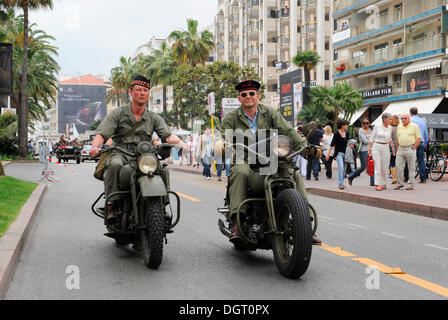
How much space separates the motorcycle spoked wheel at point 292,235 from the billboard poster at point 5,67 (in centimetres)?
1367

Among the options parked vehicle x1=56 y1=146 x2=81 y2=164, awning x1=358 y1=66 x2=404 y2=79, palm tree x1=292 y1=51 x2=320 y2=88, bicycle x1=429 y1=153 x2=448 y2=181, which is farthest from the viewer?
palm tree x1=292 y1=51 x2=320 y2=88

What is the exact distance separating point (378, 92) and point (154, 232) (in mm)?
41149

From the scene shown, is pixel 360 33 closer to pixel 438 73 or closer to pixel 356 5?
pixel 356 5

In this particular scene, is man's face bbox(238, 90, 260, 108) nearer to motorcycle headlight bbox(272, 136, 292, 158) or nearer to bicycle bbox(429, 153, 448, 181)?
motorcycle headlight bbox(272, 136, 292, 158)

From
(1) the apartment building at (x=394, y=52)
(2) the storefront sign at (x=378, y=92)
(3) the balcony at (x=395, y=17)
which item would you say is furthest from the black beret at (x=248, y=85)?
(2) the storefront sign at (x=378, y=92)

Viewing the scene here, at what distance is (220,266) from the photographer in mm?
5664

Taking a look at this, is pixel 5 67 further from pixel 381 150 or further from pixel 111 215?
pixel 111 215

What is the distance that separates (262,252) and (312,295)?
190 centimetres

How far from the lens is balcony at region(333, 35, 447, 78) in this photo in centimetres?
3888

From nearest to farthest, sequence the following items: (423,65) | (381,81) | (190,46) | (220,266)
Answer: (220,266), (423,65), (381,81), (190,46)

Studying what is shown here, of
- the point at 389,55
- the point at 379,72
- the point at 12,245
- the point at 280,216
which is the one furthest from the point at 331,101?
the point at 280,216

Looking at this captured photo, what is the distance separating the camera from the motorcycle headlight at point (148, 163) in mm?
5578

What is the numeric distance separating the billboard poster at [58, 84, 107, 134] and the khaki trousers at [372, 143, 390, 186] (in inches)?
4471

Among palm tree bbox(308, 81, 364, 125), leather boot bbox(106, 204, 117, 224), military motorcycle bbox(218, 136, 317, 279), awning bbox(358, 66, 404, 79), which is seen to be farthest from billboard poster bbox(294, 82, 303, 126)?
military motorcycle bbox(218, 136, 317, 279)
